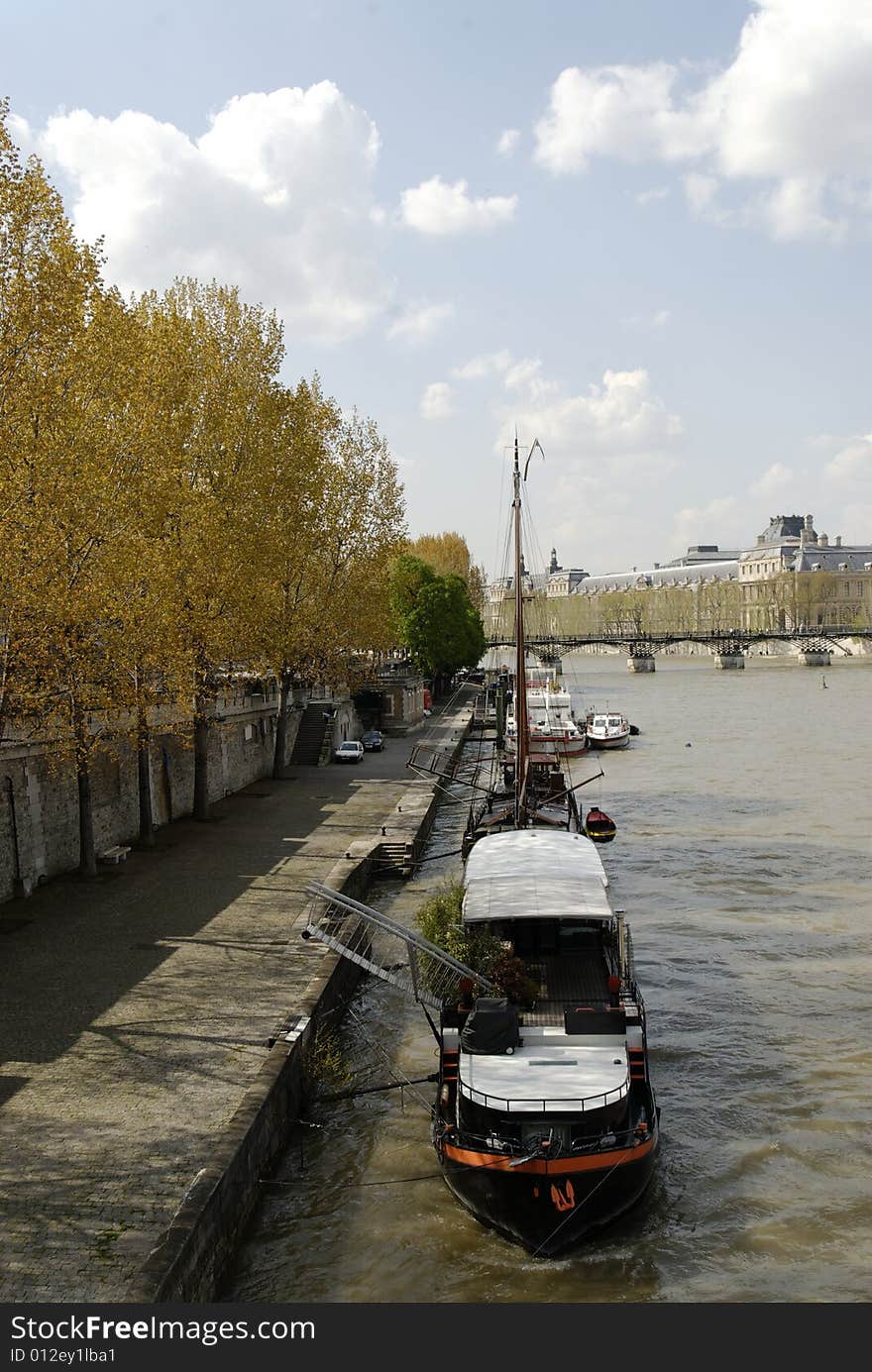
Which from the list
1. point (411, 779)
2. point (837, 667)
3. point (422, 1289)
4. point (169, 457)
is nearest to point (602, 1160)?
point (422, 1289)

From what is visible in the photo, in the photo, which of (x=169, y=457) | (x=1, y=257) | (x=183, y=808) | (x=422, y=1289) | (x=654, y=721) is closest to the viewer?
(x=422, y=1289)

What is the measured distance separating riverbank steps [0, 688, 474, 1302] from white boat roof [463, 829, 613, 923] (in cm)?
299

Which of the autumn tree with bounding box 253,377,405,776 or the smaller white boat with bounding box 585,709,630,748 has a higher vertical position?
the autumn tree with bounding box 253,377,405,776

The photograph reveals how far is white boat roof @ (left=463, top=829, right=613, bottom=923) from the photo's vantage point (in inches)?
709

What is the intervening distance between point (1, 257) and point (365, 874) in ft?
52.6

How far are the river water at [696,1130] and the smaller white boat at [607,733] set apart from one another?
2996 centimetres

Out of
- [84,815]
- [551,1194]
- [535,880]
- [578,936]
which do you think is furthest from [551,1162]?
[84,815]

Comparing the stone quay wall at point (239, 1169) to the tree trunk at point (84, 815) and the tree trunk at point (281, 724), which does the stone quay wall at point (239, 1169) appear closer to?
the tree trunk at point (84, 815)

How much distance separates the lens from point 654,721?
8369 centimetres

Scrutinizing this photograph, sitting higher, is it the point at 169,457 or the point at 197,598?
the point at 169,457

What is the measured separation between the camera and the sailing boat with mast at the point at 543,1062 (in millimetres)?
13320

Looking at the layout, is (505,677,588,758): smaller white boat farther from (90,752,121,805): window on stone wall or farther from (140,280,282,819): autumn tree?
(90,752,121,805): window on stone wall

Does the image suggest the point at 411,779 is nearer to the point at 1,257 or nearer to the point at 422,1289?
the point at 1,257

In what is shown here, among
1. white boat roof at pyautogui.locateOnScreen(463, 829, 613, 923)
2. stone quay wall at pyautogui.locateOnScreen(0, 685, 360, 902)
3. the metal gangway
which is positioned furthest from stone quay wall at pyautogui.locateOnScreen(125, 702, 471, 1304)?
stone quay wall at pyautogui.locateOnScreen(0, 685, 360, 902)
